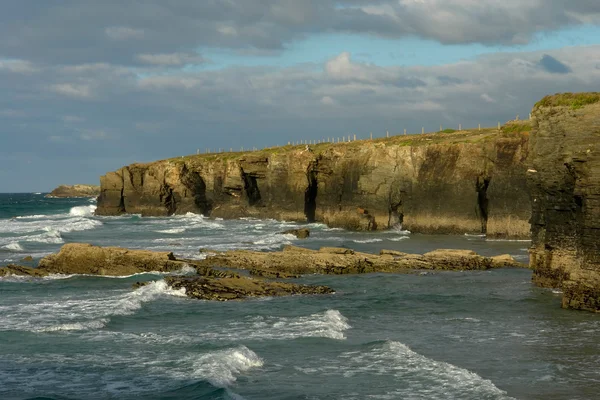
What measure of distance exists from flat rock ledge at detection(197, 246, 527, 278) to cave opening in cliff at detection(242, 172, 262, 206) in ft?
137

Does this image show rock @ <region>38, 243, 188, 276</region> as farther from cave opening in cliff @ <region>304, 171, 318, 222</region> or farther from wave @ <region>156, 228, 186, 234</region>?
cave opening in cliff @ <region>304, 171, 318, 222</region>

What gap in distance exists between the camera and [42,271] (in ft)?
117

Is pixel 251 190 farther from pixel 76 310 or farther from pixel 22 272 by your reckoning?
pixel 76 310

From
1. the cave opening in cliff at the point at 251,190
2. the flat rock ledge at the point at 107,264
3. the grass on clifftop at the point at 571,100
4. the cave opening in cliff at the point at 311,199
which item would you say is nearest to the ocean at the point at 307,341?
the flat rock ledge at the point at 107,264

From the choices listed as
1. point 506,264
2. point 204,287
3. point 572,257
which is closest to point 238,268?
point 204,287

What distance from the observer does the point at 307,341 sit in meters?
21.4

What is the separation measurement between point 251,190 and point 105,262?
44.9 meters

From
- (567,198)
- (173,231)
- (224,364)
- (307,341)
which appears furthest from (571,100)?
(173,231)

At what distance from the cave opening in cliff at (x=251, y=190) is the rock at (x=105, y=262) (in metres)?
42.6

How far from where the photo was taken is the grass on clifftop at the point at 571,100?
2547 cm

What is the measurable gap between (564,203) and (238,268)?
1551 cm

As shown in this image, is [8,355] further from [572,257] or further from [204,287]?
[572,257]

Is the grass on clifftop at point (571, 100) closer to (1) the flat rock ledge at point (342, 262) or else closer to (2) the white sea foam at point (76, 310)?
(1) the flat rock ledge at point (342, 262)

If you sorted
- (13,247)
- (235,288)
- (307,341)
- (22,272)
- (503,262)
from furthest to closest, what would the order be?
(13,247), (503,262), (22,272), (235,288), (307,341)
